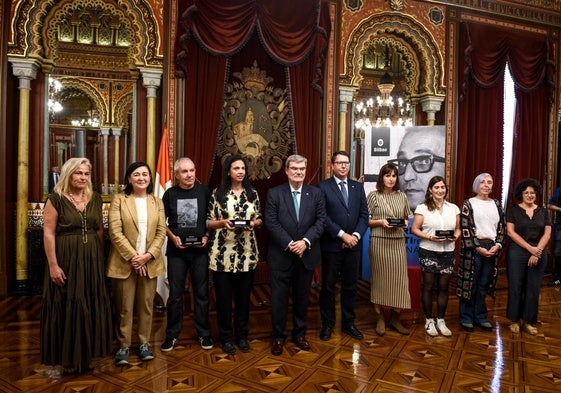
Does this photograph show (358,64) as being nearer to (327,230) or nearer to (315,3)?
(315,3)

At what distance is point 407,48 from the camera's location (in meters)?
6.37

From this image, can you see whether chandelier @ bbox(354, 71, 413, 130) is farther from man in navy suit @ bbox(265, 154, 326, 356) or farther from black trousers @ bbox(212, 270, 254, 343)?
black trousers @ bbox(212, 270, 254, 343)

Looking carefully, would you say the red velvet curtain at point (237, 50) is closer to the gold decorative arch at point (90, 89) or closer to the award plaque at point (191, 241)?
the award plaque at point (191, 241)

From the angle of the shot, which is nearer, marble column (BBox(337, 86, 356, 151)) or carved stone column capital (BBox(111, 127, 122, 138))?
marble column (BBox(337, 86, 356, 151))

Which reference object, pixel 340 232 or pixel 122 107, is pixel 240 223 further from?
pixel 122 107

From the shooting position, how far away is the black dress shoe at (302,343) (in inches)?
141

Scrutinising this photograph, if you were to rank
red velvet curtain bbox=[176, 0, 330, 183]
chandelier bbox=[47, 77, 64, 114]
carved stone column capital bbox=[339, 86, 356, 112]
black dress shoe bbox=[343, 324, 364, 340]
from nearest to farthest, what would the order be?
black dress shoe bbox=[343, 324, 364, 340] → red velvet curtain bbox=[176, 0, 330, 183] → carved stone column capital bbox=[339, 86, 356, 112] → chandelier bbox=[47, 77, 64, 114]

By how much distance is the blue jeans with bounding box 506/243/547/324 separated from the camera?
405 cm

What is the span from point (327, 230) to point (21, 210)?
11.0 feet

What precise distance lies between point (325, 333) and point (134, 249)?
165 cm

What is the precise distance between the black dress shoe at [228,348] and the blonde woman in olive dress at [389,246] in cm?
125

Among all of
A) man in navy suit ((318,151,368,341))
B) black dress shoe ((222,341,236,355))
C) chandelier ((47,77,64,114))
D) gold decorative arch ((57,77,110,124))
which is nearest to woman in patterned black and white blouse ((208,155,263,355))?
black dress shoe ((222,341,236,355))

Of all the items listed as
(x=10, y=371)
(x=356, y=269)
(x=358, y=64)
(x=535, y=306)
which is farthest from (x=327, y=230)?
(x=358, y=64)

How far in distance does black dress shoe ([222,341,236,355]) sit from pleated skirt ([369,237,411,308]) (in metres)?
1.29
